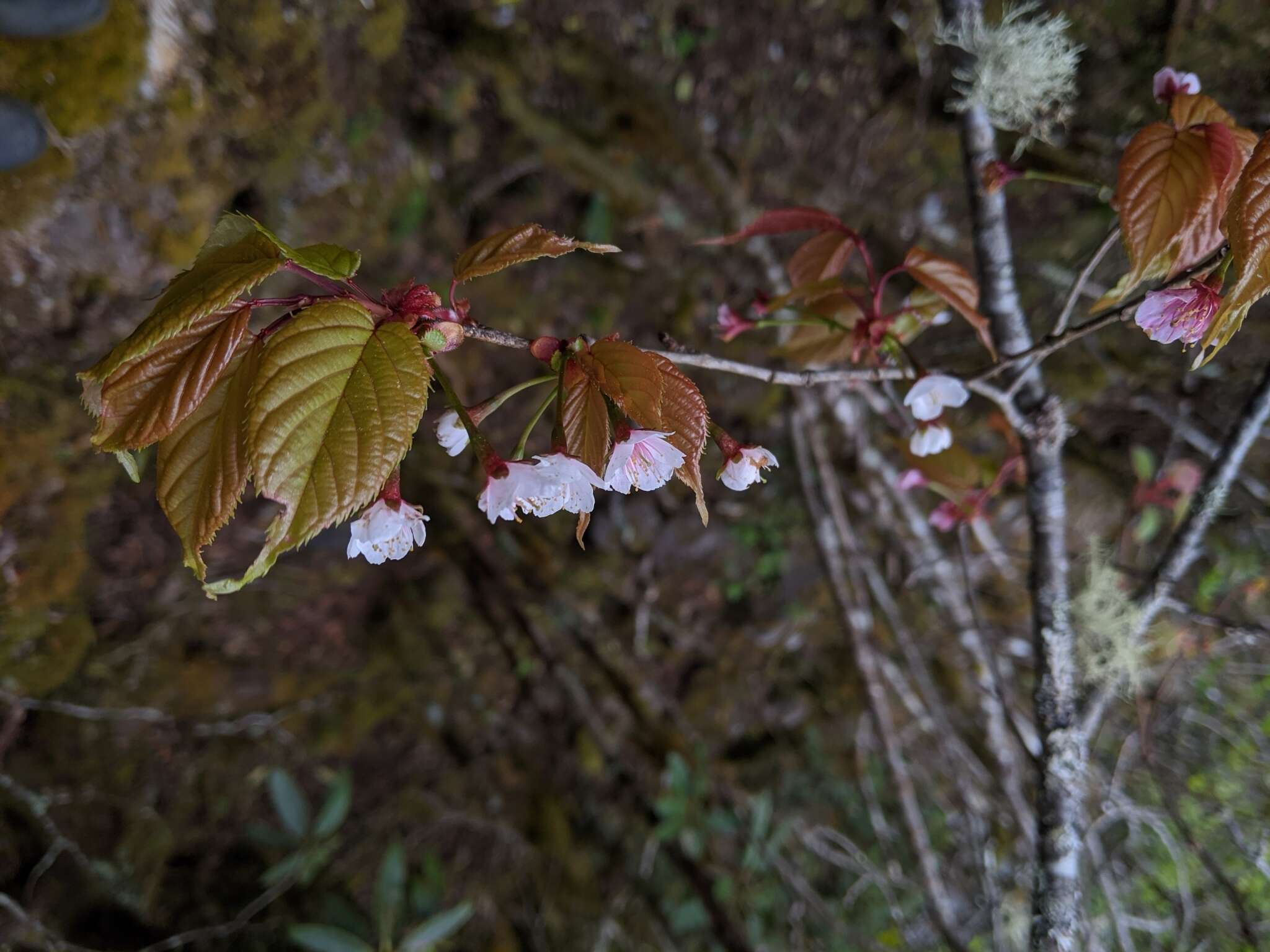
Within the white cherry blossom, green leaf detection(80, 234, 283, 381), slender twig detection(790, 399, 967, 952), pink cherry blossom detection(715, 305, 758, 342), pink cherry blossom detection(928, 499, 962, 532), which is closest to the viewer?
green leaf detection(80, 234, 283, 381)

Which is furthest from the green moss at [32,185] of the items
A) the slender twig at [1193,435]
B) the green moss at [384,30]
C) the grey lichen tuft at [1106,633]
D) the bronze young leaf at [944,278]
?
the slender twig at [1193,435]

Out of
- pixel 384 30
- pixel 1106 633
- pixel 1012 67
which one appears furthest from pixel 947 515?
pixel 384 30

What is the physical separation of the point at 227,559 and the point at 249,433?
1430mm

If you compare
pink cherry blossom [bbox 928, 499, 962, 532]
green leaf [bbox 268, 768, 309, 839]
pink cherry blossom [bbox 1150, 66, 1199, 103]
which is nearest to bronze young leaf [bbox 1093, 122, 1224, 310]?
pink cherry blossom [bbox 1150, 66, 1199, 103]

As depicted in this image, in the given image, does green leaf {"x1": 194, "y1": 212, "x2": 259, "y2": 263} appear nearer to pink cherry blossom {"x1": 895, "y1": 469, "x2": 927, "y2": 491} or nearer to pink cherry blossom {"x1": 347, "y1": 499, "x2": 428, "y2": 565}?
pink cherry blossom {"x1": 347, "y1": 499, "x2": 428, "y2": 565}

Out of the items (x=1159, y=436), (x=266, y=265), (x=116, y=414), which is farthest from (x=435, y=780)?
(x=1159, y=436)

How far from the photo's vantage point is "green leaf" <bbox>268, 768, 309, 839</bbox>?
1720 mm

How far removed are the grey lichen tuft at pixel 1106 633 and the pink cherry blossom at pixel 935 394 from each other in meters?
0.60

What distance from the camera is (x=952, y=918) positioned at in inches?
65.1

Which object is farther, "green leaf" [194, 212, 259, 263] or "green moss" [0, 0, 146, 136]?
"green moss" [0, 0, 146, 136]

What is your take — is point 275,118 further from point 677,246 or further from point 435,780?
point 435,780

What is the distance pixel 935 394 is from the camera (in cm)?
78

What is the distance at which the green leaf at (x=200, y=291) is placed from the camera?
0.43 meters

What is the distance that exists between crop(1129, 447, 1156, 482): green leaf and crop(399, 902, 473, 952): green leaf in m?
2.09
